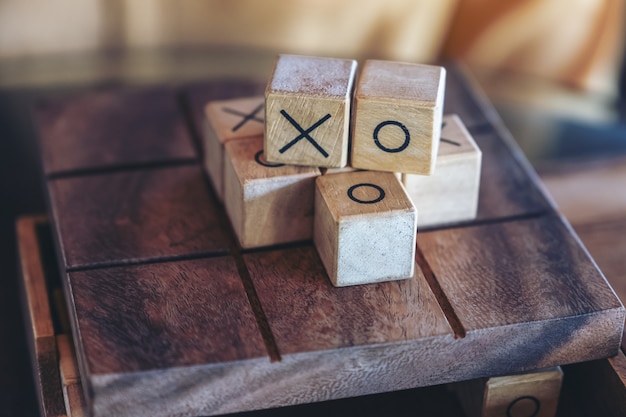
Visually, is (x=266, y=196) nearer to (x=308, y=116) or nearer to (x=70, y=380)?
(x=308, y=116)

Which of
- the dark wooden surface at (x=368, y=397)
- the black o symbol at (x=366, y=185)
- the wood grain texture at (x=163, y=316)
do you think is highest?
the black o symbol at (x=366, y=185)

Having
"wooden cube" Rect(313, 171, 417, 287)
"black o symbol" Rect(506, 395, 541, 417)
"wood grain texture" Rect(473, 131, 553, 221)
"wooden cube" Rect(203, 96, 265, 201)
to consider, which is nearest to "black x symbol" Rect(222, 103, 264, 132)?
"wooden cube" Rect(203, 96, 265, 201)

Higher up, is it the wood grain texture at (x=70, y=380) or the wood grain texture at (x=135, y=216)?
the wood grain texture at (x=135, y=216)

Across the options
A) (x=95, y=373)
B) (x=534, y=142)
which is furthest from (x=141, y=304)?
(x=534, y=142)

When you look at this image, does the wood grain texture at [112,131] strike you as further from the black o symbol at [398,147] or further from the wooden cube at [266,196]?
the black o symbol at [398,147]

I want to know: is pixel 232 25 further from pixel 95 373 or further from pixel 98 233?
pixel 95 373

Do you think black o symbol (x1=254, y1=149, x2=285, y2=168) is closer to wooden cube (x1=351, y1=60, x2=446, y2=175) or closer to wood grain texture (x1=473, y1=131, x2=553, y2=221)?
wooden cube (x1=351, y1=60, x2=446, y2=175)

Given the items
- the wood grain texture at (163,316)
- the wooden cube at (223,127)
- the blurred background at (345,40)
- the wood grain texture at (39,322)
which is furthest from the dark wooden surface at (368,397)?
the blurred background at (345,40)
